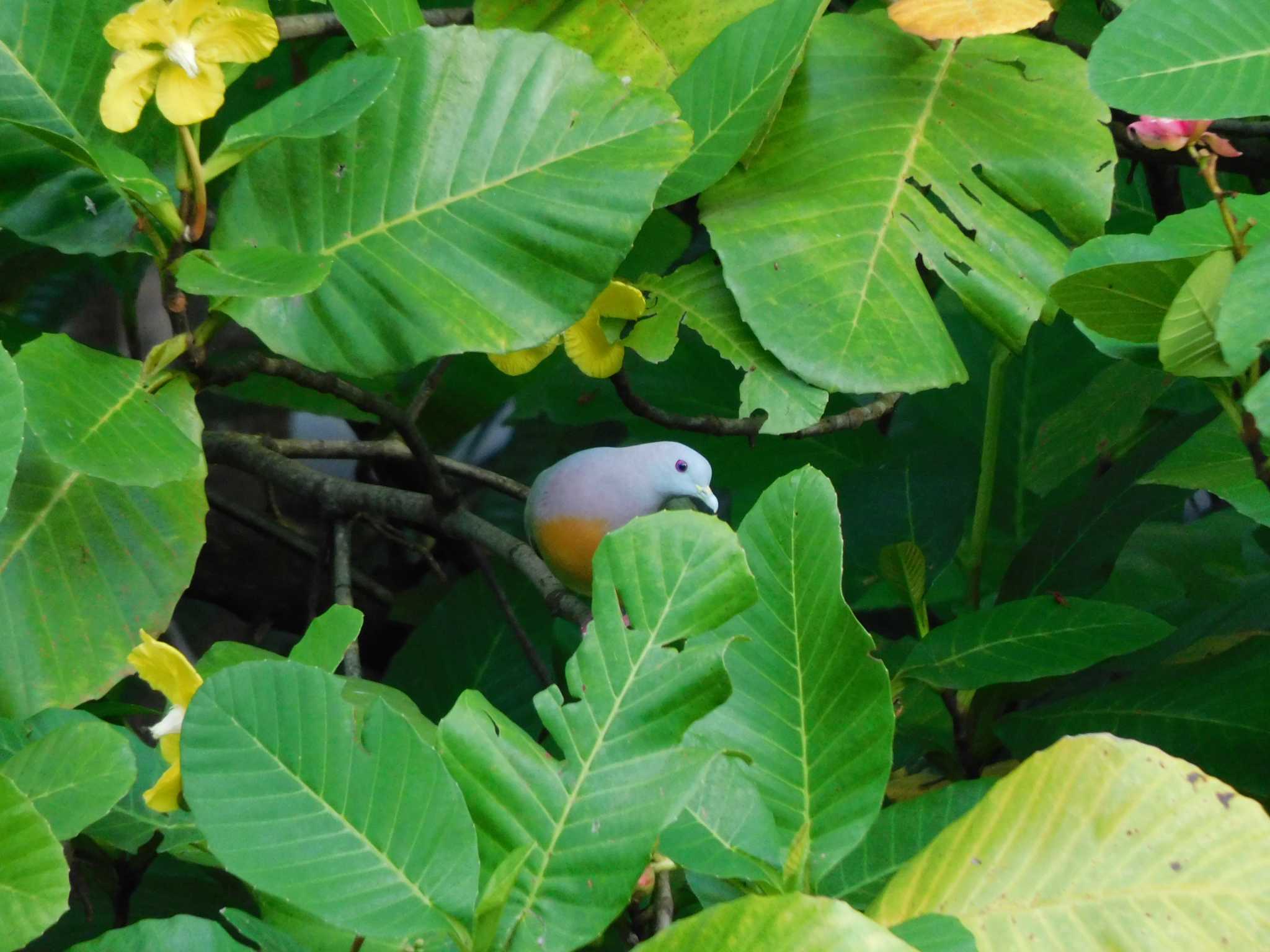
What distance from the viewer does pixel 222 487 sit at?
180 cm

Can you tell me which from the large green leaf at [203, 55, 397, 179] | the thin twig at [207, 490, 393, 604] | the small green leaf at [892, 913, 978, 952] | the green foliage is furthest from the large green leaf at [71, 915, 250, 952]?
the thin twig at [207, 490, 393, 604]

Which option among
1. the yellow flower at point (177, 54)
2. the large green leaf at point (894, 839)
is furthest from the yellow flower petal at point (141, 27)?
the large green leaf at point (894, 839)

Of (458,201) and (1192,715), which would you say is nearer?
(458,201)

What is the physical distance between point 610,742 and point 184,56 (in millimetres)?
420

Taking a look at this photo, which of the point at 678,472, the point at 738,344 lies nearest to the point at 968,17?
the point at 738,344

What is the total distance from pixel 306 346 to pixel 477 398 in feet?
2.04

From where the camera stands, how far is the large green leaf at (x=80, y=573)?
0.61 metres

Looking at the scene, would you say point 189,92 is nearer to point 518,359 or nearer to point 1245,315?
point 518,359

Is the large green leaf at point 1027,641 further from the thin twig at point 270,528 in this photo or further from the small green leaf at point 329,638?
the thin twig at point 270,528

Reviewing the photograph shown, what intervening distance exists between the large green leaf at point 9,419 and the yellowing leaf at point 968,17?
538mm

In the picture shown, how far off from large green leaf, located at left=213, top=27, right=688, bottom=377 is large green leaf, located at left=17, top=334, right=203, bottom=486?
70 mm

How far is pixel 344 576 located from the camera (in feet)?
3.09

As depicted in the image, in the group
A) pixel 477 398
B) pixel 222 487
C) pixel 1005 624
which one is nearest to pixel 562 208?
pixel 1005 624

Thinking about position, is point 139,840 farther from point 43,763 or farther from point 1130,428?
point 1130,428
